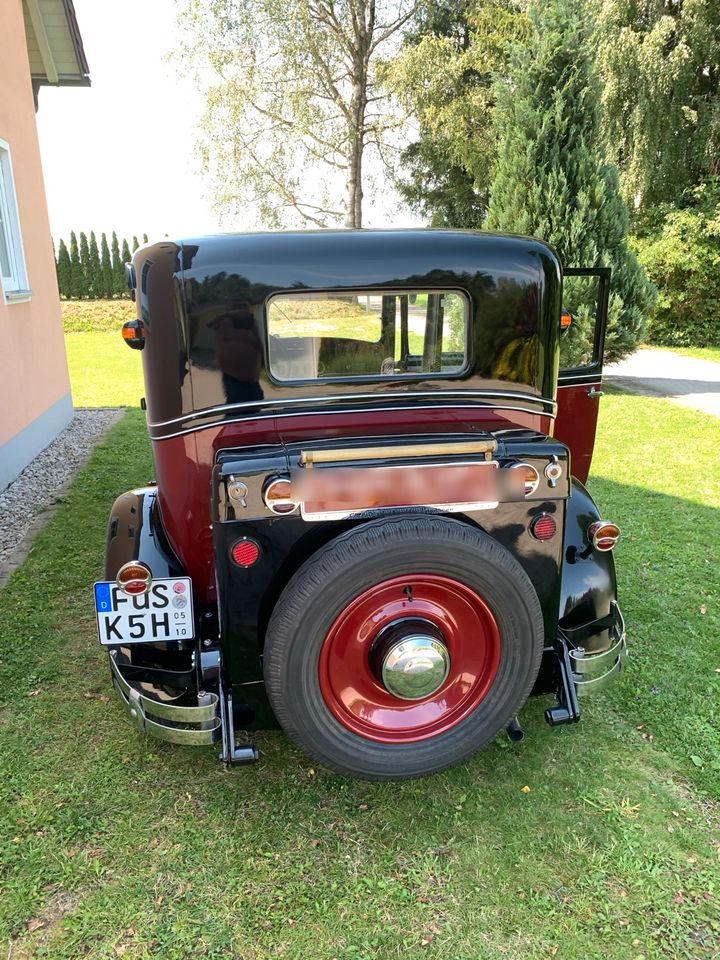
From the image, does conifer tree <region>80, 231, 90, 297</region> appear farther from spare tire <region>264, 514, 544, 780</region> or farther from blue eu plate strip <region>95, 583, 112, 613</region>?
spare tire <region>264, 514, 544, 780</region>

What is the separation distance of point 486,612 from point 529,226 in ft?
27.9

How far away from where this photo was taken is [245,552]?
7.28ft

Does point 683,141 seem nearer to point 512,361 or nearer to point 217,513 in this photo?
point 512,361

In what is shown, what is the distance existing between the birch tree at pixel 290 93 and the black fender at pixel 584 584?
1661 centimetres

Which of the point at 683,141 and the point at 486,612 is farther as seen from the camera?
the point at 683,141

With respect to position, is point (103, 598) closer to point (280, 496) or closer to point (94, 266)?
point (280, 496)

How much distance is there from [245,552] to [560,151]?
907cm

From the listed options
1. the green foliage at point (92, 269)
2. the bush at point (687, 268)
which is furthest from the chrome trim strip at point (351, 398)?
the green foliage at point (92, 269)

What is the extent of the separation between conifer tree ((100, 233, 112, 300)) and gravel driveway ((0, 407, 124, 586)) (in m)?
13.7

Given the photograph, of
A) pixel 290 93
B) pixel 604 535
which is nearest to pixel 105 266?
pixel 290 93

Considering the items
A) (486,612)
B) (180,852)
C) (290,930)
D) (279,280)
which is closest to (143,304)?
(279,280)

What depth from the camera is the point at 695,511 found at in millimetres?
5531

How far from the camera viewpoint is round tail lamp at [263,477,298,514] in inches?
84.3

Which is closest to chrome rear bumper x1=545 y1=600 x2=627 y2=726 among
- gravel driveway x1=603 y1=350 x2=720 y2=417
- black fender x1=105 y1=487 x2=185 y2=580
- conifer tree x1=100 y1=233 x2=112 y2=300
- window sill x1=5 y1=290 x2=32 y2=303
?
black fender x1=105 y1=487 x2=185 y2=580
